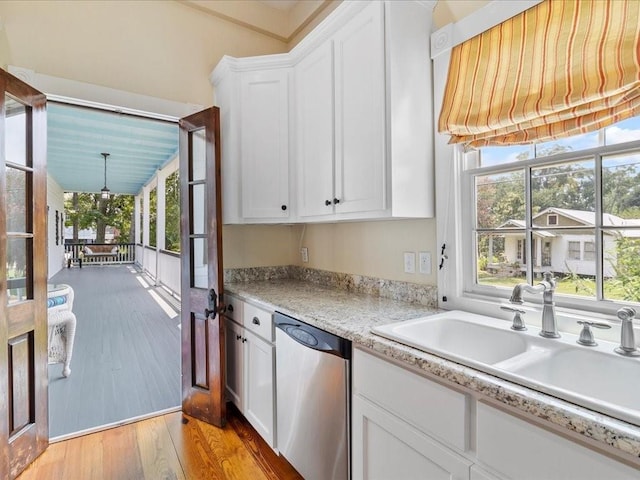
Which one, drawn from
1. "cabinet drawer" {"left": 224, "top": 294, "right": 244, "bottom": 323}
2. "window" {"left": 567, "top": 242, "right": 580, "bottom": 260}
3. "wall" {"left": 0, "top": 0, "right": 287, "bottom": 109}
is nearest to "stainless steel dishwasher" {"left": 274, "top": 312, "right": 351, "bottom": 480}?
"cabinet drawer" {"left": 224, "top": 294, "right": 244, "bottom": 323}

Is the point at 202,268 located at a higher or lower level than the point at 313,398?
higher

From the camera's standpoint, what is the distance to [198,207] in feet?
8.04

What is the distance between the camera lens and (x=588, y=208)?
4.30ft

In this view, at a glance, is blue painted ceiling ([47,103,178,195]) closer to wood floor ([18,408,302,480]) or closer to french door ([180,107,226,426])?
french door ([180,107,226,426])

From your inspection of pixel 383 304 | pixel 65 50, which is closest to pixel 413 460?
pixel 383 304

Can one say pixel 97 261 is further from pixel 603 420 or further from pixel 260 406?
pixel 603 420

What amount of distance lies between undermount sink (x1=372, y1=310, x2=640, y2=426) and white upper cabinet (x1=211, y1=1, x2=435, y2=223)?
55 centimetres

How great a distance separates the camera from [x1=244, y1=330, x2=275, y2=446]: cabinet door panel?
1.92 metres

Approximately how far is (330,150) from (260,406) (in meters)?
1.53

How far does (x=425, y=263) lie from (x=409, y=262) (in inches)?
4.2

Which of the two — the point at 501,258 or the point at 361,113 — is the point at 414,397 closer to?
the point at 501,258

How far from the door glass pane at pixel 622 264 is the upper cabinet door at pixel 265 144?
166 cm

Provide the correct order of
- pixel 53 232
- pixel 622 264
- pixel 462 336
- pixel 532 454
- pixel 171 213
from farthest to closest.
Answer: pixel 53 232 → pixel 171 213 → pixel 462 336 → pixel 622 264 → pixel 532 454

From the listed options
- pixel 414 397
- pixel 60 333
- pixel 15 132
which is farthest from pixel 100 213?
pixel 414 397
